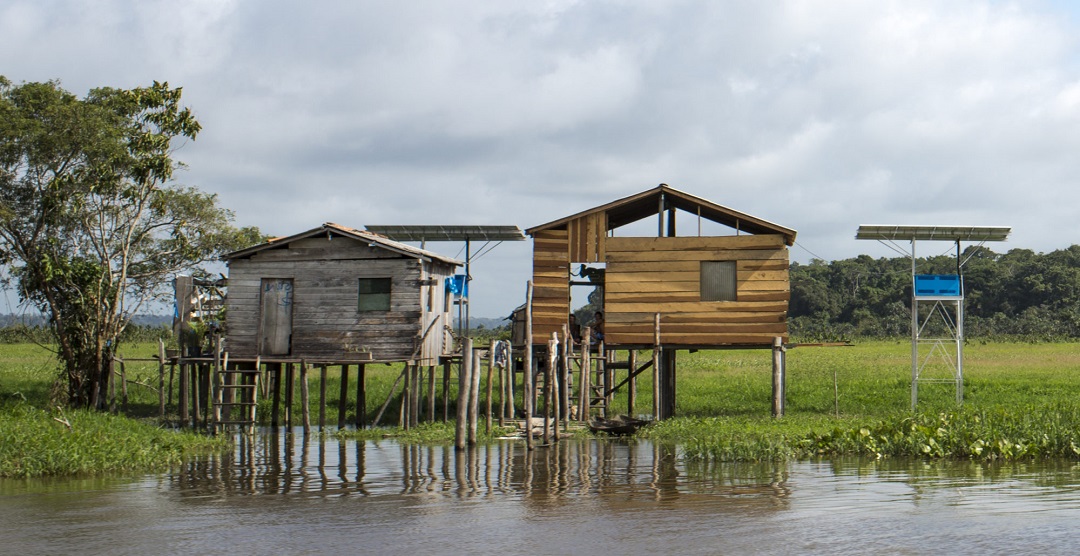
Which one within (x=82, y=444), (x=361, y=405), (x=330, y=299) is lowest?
(x=82, y=444)

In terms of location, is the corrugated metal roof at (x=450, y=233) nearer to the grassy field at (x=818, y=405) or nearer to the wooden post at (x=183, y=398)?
the grassy field at (x=818, y=405)

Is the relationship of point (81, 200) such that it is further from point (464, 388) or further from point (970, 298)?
point (970, 298)

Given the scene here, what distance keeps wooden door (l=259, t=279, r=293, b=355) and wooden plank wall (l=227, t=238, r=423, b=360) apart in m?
0.18

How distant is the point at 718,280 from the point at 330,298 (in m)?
10.5

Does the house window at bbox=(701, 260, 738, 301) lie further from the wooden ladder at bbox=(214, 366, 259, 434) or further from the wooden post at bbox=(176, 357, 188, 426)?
the wooden post at bbox=(176, 357, 188, 426)

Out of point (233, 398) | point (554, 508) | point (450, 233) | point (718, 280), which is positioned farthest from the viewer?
point (450, 233)

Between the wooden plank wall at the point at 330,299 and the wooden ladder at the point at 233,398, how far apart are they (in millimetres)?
1069

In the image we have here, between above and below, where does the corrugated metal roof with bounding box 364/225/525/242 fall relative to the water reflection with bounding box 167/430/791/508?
above

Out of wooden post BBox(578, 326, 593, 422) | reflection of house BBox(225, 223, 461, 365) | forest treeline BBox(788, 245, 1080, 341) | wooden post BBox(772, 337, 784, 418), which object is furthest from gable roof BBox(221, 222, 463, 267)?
forest treeline BBox(788, 245, 1080, 341)

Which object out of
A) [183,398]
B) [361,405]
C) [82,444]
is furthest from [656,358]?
[82,444]

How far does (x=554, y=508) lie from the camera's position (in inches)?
641

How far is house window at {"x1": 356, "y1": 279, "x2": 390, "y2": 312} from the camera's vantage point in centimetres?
2983

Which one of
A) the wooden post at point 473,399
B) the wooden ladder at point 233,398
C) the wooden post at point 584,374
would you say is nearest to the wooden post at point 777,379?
the wooden post at point 584,374

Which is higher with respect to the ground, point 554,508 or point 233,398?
point 233,398
